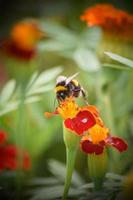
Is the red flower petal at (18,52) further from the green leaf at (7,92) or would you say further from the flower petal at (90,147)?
the flower petal at (90,147)

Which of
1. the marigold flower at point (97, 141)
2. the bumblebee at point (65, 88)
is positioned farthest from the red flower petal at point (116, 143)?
the bumblebee at point (65, 88)

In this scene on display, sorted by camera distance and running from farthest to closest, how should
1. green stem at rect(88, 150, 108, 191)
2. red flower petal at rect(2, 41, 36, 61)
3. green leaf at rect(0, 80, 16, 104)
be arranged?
1. red flower petal at rect(2, 41, 36, 61)
2. green leaf at rect(0, 80, 16, 104)
3. green stem at rect(88, 150, 108, 191)

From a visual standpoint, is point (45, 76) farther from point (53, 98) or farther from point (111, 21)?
point (111, 21)

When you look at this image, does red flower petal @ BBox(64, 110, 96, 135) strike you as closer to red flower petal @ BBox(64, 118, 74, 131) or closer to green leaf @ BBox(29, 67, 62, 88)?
red flower petal @ BBox(64, 118, 74, 131)

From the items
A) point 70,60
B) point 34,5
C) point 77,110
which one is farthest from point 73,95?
point 34,5

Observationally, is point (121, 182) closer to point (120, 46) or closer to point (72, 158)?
point (72, 158)

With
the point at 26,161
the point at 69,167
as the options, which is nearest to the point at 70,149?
the point at 69,167

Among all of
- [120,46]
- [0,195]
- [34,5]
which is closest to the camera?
[0,195]

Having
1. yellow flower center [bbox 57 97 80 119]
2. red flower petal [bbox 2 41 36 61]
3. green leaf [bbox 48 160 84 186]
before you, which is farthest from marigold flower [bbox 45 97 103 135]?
red flower petal [bbox 2 41 36 61]
